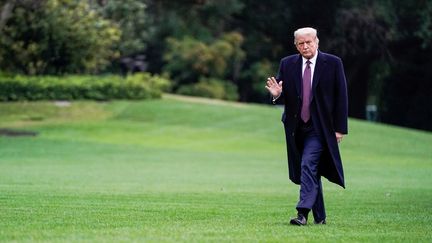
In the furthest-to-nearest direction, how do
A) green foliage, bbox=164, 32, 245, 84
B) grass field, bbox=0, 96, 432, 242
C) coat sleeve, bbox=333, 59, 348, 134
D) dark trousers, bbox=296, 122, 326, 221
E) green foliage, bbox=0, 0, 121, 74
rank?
green foliage, bbox=164, 32, 245, 84 → green foliage, bbox=0, 0, 121, 74 → coat sleeve, bbox=333, 59, 348, 134 → dark trousers, bbox=296, 122, 326, 221 → grass field, bbox=0, 96, 432, 242

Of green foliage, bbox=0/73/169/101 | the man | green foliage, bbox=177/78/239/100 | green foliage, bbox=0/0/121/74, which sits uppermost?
the man

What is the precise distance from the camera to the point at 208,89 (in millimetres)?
50438

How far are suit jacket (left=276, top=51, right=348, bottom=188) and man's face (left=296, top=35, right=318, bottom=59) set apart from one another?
0.13m

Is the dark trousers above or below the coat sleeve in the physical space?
below

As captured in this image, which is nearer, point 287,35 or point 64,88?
point 64,88

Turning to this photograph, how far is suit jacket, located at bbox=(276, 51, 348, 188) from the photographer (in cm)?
1062

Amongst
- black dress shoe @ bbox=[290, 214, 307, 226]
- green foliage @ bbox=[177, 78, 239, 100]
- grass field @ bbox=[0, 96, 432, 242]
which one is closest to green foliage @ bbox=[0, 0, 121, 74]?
grass field @ bbox=[0, 96, 432, 242]

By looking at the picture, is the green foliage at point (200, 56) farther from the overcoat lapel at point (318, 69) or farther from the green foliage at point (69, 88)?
the overcoat lapel at point (318, 69)

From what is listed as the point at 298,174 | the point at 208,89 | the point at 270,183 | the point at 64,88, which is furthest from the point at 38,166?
the point at 208,89

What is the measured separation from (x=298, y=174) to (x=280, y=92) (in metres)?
0.93

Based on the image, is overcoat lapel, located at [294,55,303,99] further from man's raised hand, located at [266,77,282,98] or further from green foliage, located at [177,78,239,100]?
green foliage, located at [177,78,239,100]

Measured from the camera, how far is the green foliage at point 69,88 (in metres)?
38.6

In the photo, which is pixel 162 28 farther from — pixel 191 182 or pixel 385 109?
pixel 191 182

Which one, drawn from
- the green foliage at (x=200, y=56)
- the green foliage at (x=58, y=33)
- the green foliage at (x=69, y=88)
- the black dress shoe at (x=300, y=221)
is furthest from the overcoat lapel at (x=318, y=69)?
the green foliage at (x=200, y=56)
